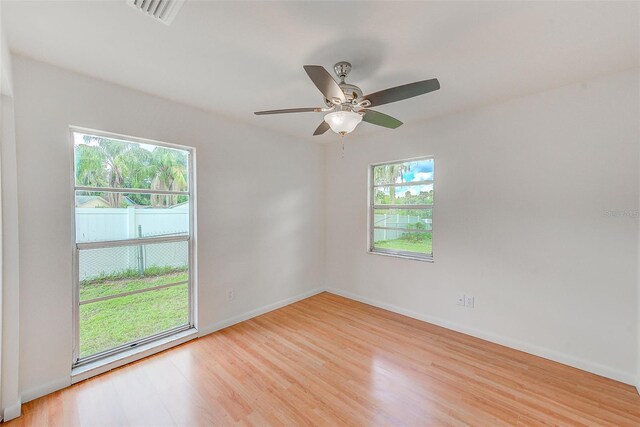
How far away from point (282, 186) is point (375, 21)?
2.45 metres

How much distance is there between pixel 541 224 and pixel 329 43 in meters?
2.46

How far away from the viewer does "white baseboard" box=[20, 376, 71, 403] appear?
1.86 meters

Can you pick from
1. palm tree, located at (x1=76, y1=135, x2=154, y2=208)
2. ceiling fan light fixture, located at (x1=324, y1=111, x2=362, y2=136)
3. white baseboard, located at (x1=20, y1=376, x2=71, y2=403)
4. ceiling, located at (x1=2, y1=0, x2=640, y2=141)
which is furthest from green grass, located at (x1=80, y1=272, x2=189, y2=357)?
ceiling fan light fixture, located at (x1=324, y1=111, x2=362, y2=136)

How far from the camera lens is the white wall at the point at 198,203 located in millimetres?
1887

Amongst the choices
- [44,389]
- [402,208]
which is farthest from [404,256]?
[44,389]

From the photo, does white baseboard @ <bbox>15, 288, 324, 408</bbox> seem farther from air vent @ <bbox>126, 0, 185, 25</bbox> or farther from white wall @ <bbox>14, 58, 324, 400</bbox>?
air vent @ <bbox>126, 0, 185, 25</bbox>

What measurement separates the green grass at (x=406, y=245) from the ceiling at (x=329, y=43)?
5.75 ft

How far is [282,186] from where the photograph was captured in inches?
145

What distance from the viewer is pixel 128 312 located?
8.09ft

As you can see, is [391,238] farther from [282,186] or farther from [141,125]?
[141,125]

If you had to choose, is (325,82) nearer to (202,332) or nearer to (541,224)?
(541,224)

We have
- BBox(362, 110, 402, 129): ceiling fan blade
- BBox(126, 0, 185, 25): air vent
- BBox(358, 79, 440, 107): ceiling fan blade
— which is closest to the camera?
BBox(126, 0, 185, 25): air vent

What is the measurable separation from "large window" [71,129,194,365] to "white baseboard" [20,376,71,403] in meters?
0.18

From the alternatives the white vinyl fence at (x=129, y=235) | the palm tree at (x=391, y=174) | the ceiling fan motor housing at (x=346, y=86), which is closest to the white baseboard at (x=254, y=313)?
the white vinyl fence at (x=129, y=235)
